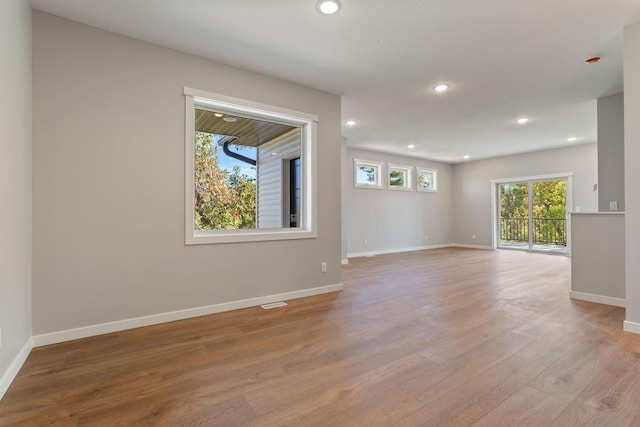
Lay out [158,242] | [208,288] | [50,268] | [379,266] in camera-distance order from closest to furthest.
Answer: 1. [50,268]
2. [158,242]
3. [208,288]
4. [379,266]

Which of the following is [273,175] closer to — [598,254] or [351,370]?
[351,370]

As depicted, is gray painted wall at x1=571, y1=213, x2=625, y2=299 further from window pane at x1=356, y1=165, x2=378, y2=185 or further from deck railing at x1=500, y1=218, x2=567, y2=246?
deck railing at x1=500, y1=218, x2=567, y2=246

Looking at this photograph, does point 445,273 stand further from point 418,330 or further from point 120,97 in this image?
point 120,97

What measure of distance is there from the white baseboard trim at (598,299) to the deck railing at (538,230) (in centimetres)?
499

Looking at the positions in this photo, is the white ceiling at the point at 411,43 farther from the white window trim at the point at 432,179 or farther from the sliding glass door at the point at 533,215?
the white window trim at the point at 432,179

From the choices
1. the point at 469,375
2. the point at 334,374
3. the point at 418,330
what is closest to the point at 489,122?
the point at 418,330

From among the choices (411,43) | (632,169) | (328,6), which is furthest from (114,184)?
(632,169)

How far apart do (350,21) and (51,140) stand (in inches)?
103

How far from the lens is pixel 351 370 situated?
1.95m

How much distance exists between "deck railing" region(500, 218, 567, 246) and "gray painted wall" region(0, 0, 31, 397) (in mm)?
9687

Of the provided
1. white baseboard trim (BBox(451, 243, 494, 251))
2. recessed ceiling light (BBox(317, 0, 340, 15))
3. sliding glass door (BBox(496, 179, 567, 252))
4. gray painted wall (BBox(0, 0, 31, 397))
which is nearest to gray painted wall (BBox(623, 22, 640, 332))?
recessed ceiling light (BBox(317, 0, 340, 15))

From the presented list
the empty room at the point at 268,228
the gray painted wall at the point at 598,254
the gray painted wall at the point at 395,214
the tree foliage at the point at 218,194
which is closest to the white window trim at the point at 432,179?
the gray painted wall at the point at 395,214

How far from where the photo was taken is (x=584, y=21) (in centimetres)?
254

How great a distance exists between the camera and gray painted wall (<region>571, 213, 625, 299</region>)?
10.7 ft
